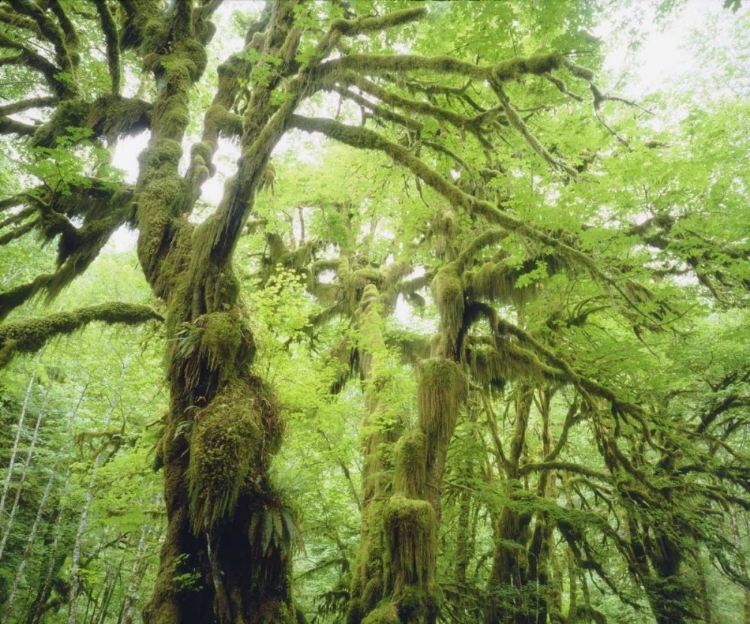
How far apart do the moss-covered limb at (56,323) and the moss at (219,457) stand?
199cm

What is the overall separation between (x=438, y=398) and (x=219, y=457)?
3.41 m

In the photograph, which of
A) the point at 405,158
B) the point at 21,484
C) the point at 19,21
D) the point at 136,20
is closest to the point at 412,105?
the point at 405,158

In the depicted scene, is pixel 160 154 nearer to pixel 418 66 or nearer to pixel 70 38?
pixel 70 38

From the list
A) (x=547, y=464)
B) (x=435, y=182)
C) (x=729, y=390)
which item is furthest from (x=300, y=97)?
(x=729, y=390)

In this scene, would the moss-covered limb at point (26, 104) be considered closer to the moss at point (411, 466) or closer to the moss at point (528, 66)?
the moss at point (528, 66)

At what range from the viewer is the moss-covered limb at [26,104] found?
20.1 feet

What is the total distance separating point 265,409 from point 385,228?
9.02 meters

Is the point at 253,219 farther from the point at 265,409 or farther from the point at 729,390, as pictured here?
the point at 729,390

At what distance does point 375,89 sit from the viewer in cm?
500

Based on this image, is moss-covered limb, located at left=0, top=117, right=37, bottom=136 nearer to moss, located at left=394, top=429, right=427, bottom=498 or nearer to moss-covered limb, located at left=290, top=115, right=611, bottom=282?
moss-covered limb, located at left=290, top=115, right=611, bottom=282

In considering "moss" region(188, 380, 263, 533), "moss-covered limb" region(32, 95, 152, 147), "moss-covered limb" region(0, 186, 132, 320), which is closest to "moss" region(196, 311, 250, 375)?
"moss" region(188, 380, 263, 533)

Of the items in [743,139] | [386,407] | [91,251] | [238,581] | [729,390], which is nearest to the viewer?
[238,581]

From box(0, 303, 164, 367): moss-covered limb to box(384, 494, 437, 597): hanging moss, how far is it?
13.3ft

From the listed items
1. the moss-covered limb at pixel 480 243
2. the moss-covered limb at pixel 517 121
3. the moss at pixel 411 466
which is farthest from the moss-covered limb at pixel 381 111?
the moss at pixel 411 466
